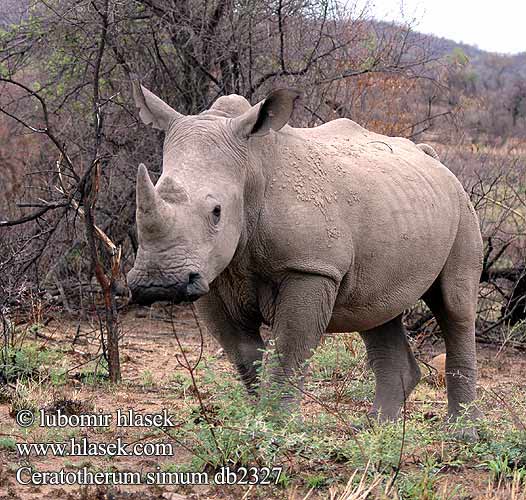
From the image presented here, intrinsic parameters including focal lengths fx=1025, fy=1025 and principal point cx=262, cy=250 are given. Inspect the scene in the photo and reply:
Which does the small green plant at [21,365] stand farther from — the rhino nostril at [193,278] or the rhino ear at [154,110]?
the rhino nostril at [193,278]

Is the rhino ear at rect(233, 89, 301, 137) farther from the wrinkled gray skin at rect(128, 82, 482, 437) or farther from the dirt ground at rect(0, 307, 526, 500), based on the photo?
the dirt ground at rect(0, 307, 526, 500)

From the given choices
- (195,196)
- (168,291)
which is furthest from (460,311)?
(168,291)

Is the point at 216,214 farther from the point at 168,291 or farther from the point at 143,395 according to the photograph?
the point at 143,395

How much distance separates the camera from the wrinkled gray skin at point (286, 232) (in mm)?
4617

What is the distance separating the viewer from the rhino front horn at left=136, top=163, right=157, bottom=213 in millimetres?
4348

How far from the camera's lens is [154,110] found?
549 centimetres

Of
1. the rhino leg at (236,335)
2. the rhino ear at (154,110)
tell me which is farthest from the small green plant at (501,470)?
the rhino ear at (154,110)

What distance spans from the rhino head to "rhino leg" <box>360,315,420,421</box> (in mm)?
2051

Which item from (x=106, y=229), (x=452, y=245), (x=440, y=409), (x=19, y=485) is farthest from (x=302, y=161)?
(x=106, y=229)

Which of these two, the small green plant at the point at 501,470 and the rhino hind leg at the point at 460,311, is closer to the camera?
the small green plant at the point at 501,470

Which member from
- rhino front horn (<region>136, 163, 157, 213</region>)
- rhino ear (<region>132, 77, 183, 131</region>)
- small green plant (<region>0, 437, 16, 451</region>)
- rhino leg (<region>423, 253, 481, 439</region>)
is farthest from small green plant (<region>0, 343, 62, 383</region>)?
rhino front horn (<region>136, 163, 157, 213</region>)

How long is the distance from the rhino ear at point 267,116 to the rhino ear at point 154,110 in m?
0.38

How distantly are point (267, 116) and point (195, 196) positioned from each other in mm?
742

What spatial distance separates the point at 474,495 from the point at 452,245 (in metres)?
2.18
